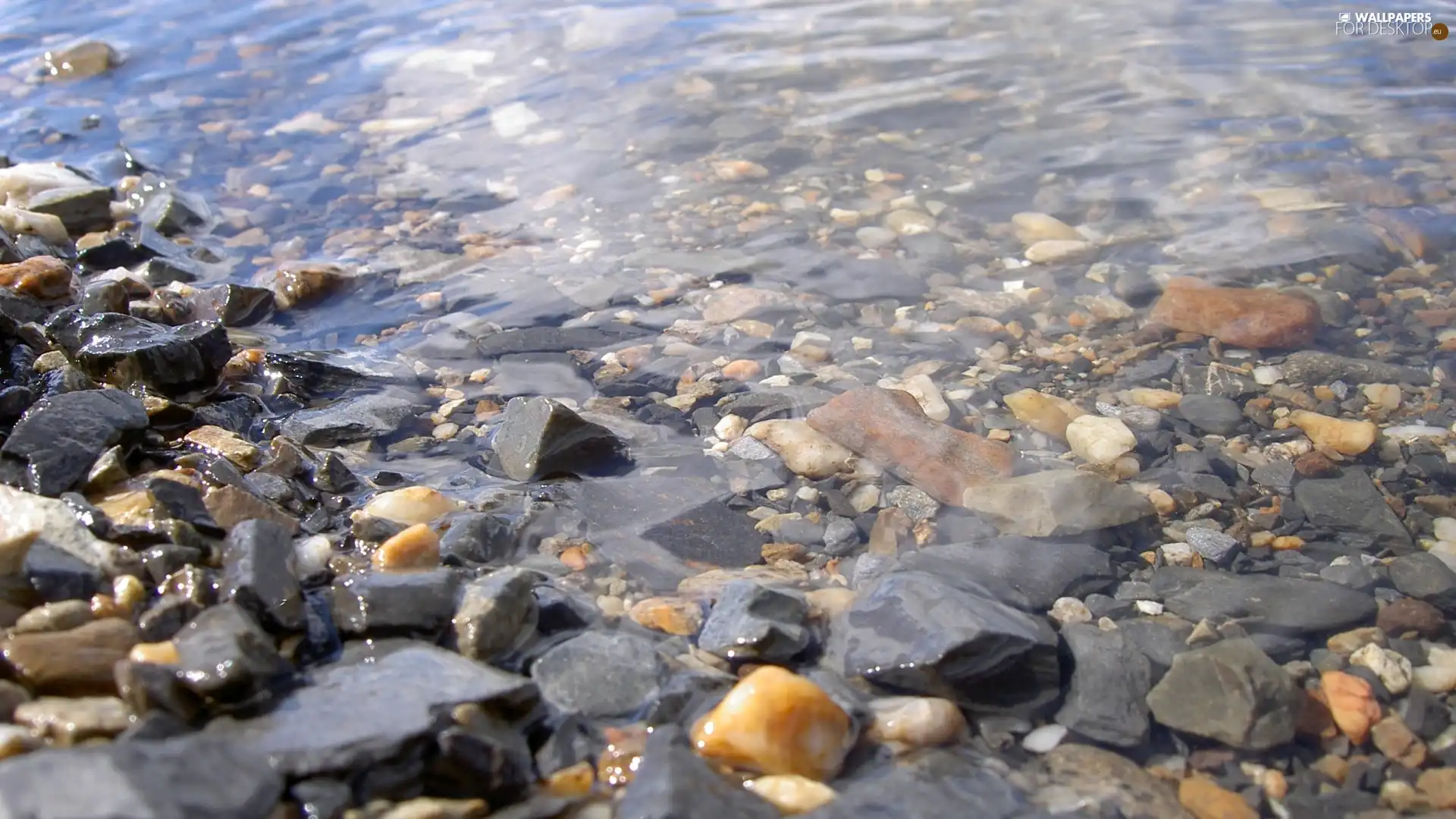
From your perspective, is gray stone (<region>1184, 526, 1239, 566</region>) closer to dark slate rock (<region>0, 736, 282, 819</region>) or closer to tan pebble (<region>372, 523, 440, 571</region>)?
tan pebble (<region>372, 523, 440, 571</region>)

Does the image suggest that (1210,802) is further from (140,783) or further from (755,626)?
(140,783)

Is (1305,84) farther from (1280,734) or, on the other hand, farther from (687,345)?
(1280,734)

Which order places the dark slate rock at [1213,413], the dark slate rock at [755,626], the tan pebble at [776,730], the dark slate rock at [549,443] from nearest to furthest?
the tan pebble at [776,730] < the dark slate rock at [755,626] < the dark slate rock at [549,443] < the dark slate rock at [1213,413]

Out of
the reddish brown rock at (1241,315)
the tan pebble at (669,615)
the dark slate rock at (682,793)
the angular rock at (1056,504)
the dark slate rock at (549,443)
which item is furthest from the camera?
the reddish brown rock at (1241,315)

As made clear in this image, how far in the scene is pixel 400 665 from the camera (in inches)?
73.5

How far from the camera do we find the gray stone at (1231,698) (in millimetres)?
1985

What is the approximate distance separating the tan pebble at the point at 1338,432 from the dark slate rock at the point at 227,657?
9.70 ft

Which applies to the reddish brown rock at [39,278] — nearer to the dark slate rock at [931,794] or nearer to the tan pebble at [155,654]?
the tan pebble at [155,654]

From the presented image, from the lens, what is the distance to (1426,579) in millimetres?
2453

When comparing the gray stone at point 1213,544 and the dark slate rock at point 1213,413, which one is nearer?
the gray stone at point 1213,544

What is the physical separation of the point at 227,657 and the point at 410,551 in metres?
0.62

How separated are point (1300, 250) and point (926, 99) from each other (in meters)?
2.48

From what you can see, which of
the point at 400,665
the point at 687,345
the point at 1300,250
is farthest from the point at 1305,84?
the point at 400,665

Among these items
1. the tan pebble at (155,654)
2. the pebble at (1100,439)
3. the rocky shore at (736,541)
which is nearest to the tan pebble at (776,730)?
the rocky shore at (736,541)
